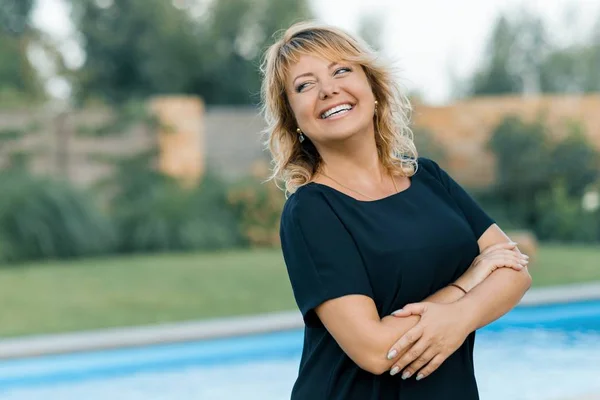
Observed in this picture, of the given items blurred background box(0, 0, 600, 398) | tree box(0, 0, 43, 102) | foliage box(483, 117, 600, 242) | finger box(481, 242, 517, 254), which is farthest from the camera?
tree box(0, 0, 43, 102)

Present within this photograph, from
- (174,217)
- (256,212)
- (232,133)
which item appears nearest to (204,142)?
(232,133)

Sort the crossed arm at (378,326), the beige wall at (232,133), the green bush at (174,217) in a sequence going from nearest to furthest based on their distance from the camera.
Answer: the crossed arm at (378,326)
the green bush at (174,217)
the beige wall at (232,133)

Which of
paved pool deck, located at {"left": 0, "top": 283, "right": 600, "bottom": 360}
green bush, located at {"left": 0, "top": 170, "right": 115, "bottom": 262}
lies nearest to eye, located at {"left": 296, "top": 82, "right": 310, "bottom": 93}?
paved pool deck, located at {"left": 0, "top": 283, "right": 600, "bottom": 360}

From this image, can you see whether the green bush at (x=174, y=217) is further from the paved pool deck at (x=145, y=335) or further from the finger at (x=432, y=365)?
the finger at (x=432, y=365)

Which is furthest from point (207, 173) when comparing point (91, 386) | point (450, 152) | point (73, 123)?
point (91, 386)

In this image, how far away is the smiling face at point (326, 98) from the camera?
65.4 inches

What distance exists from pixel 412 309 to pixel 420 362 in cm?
10

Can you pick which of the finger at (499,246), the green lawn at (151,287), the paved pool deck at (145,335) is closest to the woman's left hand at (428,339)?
the finger at (499,246)

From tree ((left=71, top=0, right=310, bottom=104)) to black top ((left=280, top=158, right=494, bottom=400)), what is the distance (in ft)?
59.6

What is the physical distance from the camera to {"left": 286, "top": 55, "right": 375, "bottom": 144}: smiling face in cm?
166

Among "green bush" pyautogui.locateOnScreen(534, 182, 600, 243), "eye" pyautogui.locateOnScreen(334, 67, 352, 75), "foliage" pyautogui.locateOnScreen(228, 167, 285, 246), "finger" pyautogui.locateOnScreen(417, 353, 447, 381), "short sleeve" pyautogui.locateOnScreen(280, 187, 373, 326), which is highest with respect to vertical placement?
"eye" pyautogui.locateOnScreen(334, 67, 352, 75)

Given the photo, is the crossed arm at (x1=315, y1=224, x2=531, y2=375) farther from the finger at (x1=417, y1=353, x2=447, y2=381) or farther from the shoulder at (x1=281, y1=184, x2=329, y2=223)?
the shoulder at (x1=281, y1=184, x2=329, y2=223)

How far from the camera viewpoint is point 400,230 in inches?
62.9

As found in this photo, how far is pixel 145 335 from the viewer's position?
6.20 m
